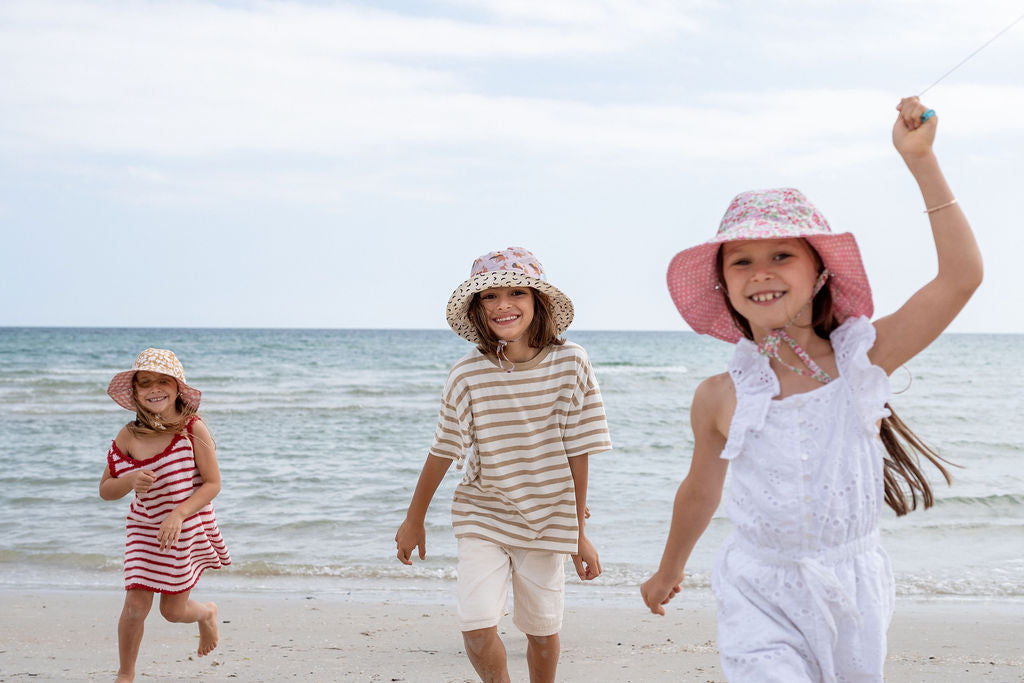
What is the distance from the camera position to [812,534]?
87.2 inches

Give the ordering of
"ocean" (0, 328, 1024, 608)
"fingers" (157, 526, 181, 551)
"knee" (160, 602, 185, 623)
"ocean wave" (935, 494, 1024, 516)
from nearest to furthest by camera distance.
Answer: "fingers" (157, 526, 181, 551) < "knee" (160, 602, 185, 623) < "ocean" (0, 328, 1024, 608) < "ocean wave" (935, 494, 1024, 516)

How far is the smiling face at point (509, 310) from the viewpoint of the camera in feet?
11.6

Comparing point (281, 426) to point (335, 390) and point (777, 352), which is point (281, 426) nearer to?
point (335, 390)

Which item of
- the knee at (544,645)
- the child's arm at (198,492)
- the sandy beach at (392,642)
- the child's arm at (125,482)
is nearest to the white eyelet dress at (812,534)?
the knee at (544,645)

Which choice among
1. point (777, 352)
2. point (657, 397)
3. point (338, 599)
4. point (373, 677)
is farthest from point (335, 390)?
point (777, 352)

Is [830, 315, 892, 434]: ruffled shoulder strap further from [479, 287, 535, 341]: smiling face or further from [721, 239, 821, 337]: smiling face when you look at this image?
[479, 287, 535, 341]: smiling face

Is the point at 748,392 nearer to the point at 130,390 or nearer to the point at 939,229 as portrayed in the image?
the point at 939,229

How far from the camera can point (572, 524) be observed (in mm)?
3555

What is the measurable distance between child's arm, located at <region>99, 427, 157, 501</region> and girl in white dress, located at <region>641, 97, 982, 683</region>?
2.25 metres

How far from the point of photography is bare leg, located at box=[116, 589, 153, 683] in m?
3.97

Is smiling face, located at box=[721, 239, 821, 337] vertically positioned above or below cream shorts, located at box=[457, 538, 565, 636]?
above

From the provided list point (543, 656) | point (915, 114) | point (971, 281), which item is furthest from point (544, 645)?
point (915, 114)

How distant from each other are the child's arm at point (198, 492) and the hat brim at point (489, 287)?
1112 mm

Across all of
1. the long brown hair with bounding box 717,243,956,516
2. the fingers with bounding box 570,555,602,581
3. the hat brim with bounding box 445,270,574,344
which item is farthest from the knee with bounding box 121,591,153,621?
the long brown hair with bounding box 717,243,956,516
